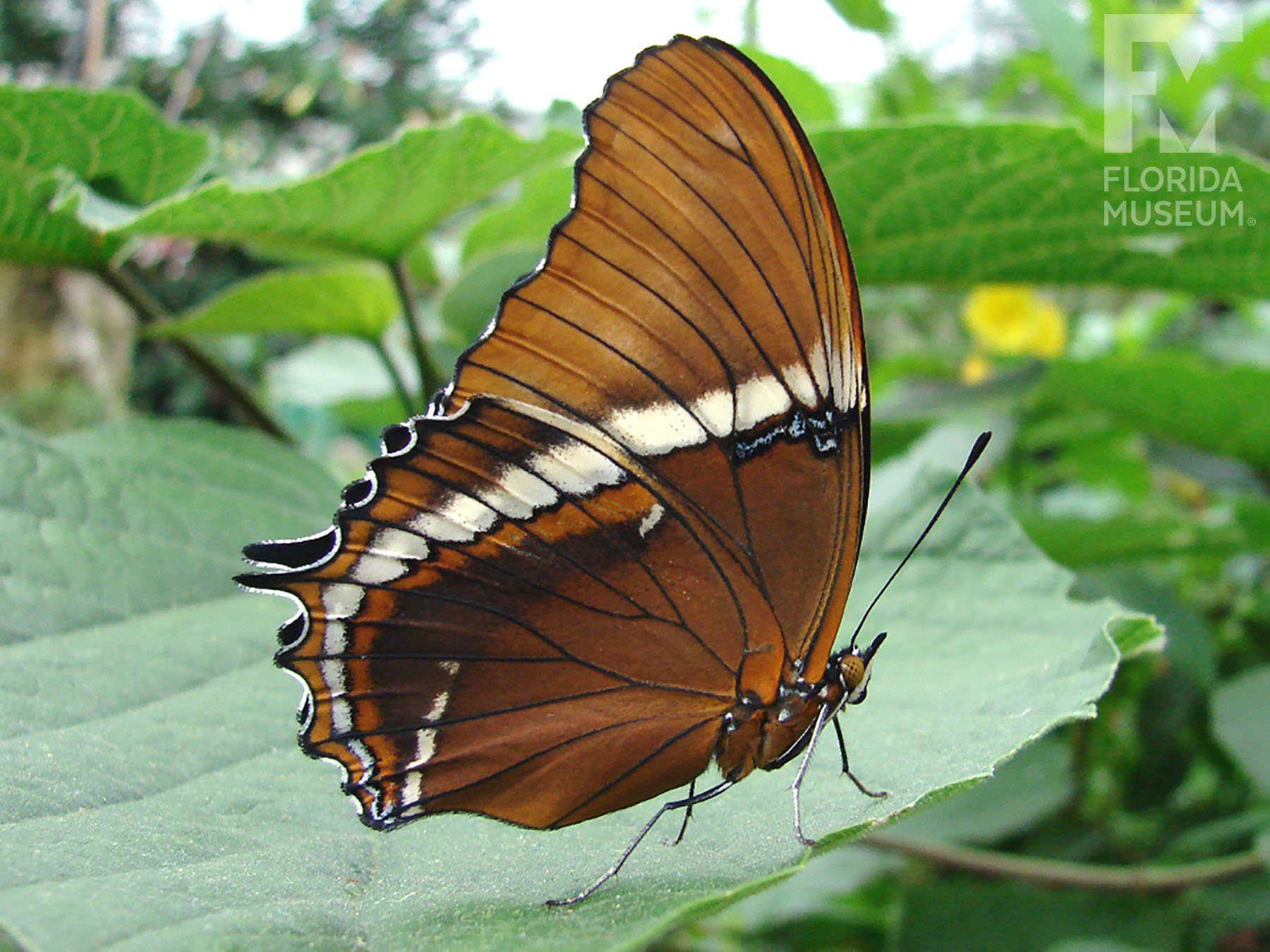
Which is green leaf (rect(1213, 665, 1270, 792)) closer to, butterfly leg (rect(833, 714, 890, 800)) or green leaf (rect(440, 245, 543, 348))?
butterfly leg (rect(833, 714, 890, 800))

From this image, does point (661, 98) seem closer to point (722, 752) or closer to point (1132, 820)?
point (722, 752)

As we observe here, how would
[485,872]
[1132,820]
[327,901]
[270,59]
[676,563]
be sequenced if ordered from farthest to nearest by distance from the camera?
[270,59] < [1132,820] < [676,563] < [485,872] < [327,901]

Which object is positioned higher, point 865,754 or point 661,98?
point 661,98

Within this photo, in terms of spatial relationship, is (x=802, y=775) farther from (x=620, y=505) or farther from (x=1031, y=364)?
(x=1031, y=364)

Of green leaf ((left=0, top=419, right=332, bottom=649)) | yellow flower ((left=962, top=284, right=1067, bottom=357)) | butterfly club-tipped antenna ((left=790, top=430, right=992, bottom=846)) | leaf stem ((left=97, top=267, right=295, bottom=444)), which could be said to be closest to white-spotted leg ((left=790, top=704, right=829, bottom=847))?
butterfly club-tipped antenna ((left=790, top=430, right=992, bottom=846))

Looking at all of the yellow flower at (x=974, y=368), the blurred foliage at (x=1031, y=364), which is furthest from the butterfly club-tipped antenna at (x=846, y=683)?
the yellow flower at (x=974, y=368)

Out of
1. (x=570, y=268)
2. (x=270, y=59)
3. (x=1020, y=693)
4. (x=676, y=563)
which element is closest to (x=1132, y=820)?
(x=1020, y=693)

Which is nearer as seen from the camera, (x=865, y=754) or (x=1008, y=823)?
(x=865, y=754)
